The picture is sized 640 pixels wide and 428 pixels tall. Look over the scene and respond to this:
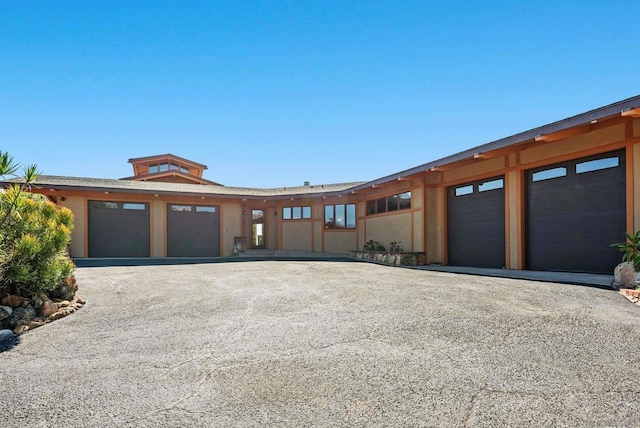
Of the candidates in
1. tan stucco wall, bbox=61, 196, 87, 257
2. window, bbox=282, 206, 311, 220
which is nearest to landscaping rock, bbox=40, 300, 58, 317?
tan stucco wall, bbox=61, 196, 87, 257

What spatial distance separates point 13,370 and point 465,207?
1250 centimetres

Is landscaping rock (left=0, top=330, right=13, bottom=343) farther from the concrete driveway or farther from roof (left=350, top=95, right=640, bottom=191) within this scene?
roof (left=350, top=95, right=640, bottom=191)

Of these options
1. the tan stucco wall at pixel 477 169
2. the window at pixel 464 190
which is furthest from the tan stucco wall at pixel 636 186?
the window at pixel 464 190

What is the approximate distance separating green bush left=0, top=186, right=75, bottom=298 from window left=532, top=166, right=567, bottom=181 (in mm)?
11682

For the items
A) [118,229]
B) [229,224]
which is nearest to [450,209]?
[229,224]

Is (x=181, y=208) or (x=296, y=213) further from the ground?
(x=181, y=208)

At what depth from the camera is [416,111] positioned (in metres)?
14.4

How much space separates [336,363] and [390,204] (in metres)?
13.0

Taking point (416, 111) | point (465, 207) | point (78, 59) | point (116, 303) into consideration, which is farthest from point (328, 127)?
point (116, 303)

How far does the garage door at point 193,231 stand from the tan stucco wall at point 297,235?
4028 millimetres

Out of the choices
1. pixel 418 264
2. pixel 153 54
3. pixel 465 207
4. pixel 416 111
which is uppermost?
pixel 153 54

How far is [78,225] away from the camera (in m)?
15.2

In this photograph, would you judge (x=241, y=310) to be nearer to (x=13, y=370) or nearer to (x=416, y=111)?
(x=13, y=370)

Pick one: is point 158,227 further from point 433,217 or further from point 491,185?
point 491,185
